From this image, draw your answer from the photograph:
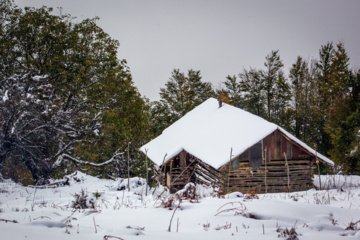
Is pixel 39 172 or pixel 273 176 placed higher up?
pixel 273 176

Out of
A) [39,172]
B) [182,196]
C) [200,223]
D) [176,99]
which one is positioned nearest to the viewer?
[200,223]

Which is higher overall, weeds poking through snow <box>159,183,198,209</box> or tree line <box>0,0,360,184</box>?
tree line <box>0,0,360,184</box>

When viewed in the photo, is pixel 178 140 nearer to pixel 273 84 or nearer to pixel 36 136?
pixel 36 136

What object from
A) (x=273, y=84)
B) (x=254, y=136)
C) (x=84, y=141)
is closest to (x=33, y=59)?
(x=84, y=141)

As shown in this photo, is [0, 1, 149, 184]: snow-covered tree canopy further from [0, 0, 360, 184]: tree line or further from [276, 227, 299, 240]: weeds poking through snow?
[276, 227, 299, 240]: weeds poking through snow

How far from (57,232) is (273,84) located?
115 feet

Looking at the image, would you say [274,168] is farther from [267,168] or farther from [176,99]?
[176,99]

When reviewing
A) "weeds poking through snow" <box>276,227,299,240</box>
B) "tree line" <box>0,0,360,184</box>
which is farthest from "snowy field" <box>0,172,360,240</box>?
"tree line" <box>0,0,360,184</box>

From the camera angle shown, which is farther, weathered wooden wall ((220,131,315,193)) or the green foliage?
the green foliage

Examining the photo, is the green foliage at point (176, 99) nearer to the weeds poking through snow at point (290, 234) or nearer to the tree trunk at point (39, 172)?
the tree trunk at point (39, 172)

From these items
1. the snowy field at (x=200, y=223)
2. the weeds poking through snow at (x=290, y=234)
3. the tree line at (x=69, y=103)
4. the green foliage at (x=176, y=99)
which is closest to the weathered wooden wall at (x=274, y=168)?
the tree line at (x=69, y=103)

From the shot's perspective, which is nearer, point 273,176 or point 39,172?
point 273,176

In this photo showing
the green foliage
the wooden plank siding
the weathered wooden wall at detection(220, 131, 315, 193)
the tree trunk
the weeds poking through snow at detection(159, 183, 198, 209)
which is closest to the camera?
the weeds poking through snow at detection(159, 183, 198, 209)

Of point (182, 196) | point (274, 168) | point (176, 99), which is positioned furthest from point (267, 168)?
point (176, 99)
